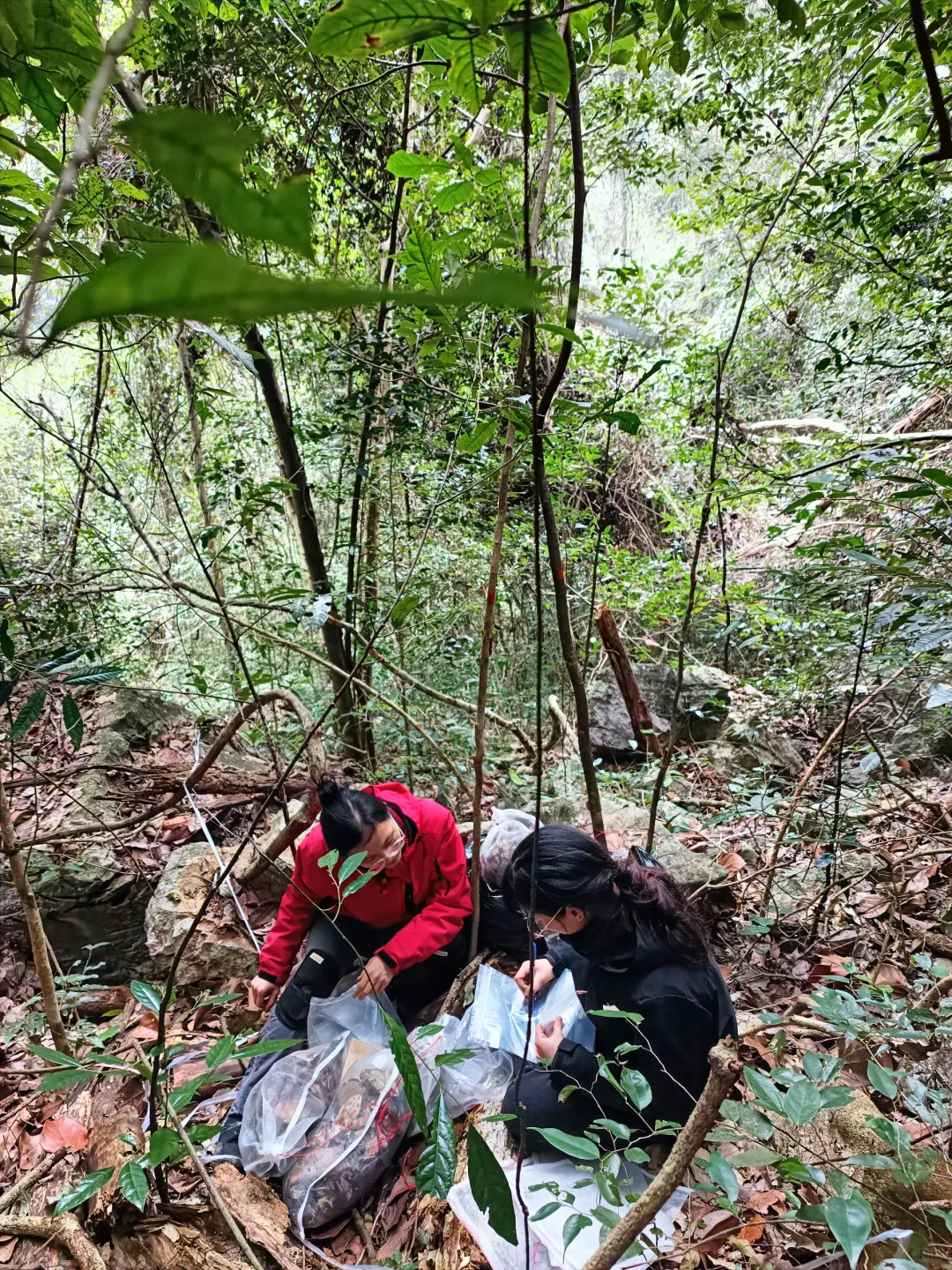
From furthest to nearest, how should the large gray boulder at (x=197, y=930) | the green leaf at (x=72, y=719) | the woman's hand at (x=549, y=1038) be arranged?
1. the large gray boulder at (x=197, y=930)
2. the woman's hand at (x=549, y=1038)
3. the green leaf at (x=72, y=719)

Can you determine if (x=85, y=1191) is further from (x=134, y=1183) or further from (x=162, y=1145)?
(x=162, y=1145)

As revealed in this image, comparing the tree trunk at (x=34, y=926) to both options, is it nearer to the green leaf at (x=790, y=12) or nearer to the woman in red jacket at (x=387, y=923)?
the woman in red jacket at (x=387, y=923)

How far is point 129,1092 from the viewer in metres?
1.89

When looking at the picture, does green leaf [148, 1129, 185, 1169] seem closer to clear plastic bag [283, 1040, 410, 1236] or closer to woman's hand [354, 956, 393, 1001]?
clear plastic bag [283, 1040, 410, 1236]

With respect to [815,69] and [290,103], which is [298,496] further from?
[815,69]

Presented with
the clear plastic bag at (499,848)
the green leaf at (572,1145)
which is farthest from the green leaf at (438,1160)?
the clear plastic bag at (499,848)

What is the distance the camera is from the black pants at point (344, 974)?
2.30 metres

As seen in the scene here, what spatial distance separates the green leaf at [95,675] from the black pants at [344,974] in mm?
1295

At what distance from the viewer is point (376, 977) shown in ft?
7.17

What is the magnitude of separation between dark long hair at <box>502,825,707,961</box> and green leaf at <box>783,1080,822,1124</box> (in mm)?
896

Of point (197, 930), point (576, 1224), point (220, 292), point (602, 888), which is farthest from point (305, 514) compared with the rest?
point (220, 292)

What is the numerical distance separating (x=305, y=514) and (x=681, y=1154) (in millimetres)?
2933

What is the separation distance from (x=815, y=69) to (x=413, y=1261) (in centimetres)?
431

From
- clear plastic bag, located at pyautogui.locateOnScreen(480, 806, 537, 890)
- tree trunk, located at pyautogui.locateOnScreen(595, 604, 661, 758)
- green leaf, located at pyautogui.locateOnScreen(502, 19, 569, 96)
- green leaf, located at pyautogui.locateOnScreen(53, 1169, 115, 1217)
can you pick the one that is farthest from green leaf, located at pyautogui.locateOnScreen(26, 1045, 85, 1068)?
tree trunk, located at pyautogui.locateOnScreen(595, 604, 661, 758)
